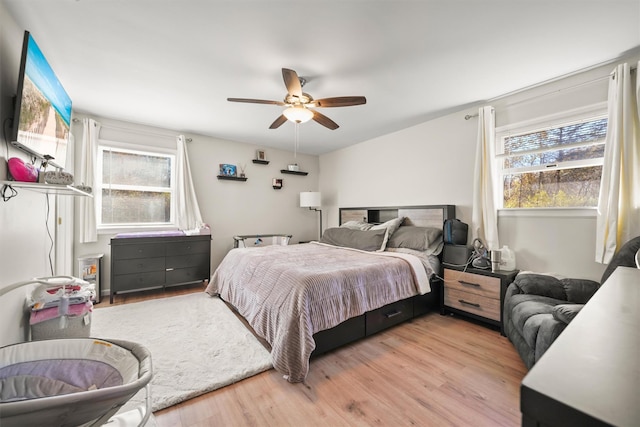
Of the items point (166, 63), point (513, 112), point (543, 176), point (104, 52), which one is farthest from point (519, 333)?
point (104, 52)

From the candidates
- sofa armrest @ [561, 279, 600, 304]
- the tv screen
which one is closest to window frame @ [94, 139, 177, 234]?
the tv screen

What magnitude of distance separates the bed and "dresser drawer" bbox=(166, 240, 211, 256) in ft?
2.21

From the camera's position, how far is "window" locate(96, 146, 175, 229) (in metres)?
3.64

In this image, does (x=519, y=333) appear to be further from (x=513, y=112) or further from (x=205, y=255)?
(x=205, y=255)

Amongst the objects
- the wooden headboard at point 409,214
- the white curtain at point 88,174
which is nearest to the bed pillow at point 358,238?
the wooden headboard at point 409,214

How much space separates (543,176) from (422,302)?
1.85 metres

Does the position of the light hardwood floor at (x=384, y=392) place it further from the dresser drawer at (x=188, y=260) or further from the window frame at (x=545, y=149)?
the dresser drawer at (x=188, y=260)

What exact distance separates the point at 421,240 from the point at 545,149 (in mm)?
1549

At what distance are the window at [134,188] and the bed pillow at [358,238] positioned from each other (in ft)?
8.83

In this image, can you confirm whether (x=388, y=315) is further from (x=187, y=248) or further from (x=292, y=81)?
(x=187, y=248)

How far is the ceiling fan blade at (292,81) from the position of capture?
76.5 inches

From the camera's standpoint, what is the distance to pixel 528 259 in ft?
8.73

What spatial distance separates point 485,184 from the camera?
2.86m

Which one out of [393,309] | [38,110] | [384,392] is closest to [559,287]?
[393,309]
